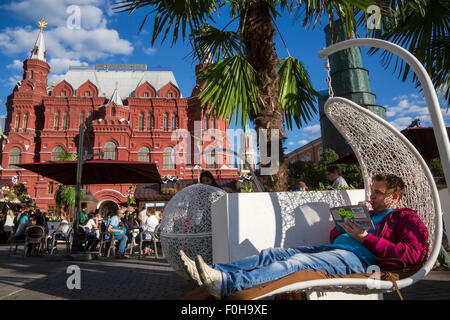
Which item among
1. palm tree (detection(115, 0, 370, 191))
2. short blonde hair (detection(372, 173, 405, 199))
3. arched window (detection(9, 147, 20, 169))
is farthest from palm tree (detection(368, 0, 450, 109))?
arched window (detection(9, 147, 20, 169))

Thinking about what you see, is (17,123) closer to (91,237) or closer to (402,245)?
(91,237)

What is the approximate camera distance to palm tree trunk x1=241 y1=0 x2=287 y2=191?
3869 mm

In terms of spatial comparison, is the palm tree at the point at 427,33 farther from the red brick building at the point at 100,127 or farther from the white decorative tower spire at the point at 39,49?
the white decorative tower spire at the point at 39,49

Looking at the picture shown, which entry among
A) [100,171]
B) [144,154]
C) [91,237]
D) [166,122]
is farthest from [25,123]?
[100,171]

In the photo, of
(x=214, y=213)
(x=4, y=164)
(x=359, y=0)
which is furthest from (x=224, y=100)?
(x=4, y=164)

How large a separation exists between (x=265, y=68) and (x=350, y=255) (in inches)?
116

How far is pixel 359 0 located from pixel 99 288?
4418mm

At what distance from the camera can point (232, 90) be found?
3.79m

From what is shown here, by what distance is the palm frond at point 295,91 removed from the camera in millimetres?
4496

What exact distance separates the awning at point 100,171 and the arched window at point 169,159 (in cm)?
2129

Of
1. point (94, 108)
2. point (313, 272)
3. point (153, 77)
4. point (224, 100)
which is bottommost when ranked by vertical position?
point (313, 272)

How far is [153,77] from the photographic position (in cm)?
3609

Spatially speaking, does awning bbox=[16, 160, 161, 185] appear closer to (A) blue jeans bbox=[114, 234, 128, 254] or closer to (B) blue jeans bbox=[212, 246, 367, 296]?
(A) blue jeans bbox=[114, 234, 128, 254]
